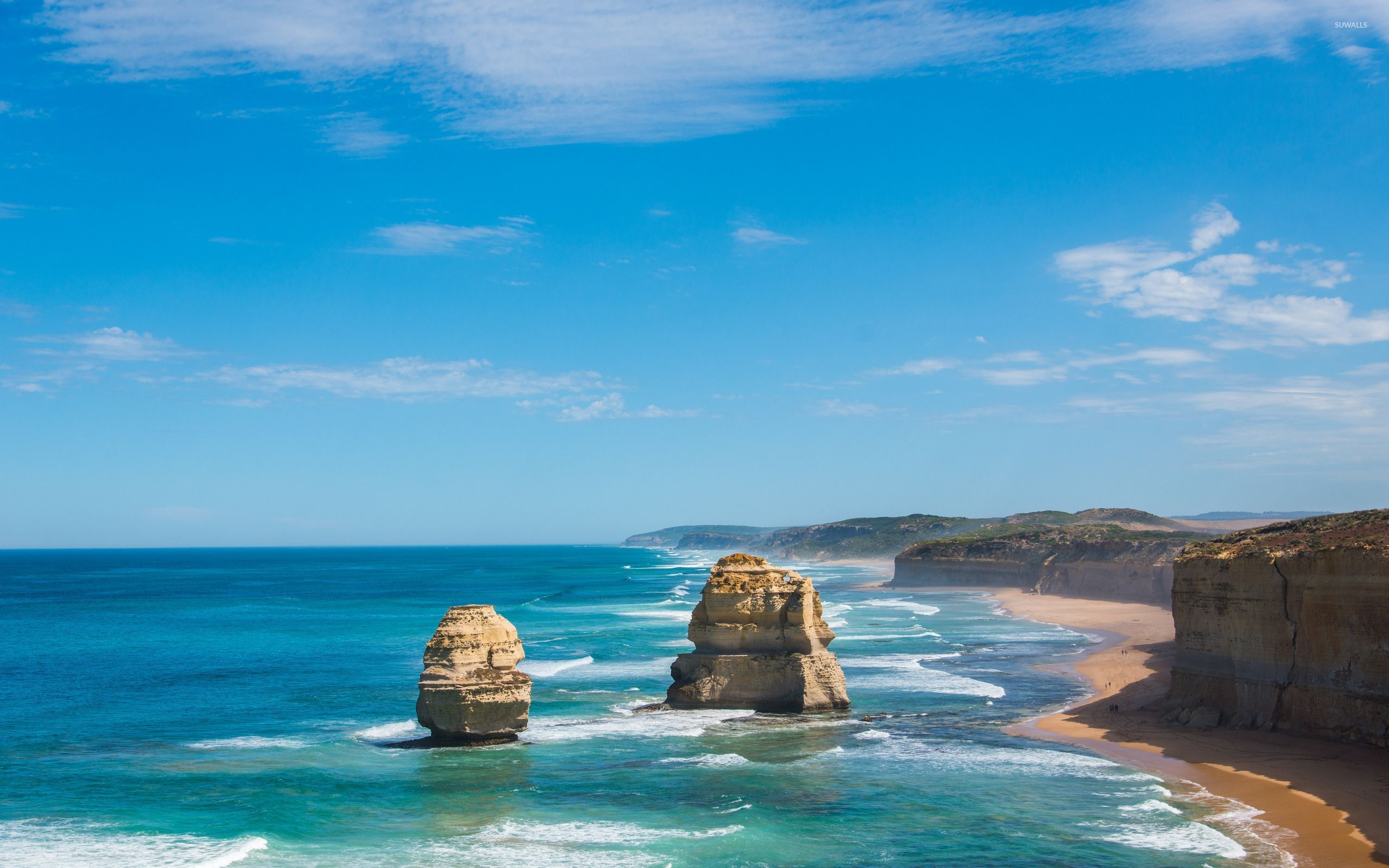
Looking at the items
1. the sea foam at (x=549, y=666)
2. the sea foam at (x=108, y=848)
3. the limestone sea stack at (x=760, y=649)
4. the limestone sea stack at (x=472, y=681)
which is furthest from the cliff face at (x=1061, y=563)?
the sea foam at (x=108, y=848)

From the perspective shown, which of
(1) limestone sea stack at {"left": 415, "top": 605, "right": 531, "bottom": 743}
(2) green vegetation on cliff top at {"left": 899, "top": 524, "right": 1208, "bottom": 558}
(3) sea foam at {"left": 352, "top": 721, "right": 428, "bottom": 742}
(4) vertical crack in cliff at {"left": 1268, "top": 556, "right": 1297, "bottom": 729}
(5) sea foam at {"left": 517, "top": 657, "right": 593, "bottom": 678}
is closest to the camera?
(4) vertical crack in cliff at {"left": 1268, "top": 556, "right": 1297, "bottom": 729}

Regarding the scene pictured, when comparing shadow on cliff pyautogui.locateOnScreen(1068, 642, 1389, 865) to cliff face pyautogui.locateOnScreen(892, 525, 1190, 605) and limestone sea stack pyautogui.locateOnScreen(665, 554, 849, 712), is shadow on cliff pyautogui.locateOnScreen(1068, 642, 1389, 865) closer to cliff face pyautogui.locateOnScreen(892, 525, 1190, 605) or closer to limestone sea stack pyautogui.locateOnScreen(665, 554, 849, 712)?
limestone sea stack pyautogui.locateOnScreen(665, 554, 849, 712)

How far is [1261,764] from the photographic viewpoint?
80.4 feet

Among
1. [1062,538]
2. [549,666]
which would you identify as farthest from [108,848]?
[1062,538]

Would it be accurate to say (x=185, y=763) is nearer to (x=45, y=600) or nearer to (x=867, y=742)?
(x=867, y=742)

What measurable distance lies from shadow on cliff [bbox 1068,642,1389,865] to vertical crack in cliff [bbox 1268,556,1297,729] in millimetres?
546

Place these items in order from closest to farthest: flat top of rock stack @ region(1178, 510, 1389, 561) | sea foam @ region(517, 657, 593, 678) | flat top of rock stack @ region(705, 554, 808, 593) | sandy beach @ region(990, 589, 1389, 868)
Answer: sandy beach @ region(990, 589, 1389, 868)
flat top of rock stack @ region(1178, 510, 1389, 561)
flat top of rock stack @ region(705, 554, 808, 593)
sea foam @ region(517, 657, 593, 678)

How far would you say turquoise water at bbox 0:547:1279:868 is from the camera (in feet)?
63.9

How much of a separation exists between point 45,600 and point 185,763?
284ft

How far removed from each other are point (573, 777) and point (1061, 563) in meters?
76.7

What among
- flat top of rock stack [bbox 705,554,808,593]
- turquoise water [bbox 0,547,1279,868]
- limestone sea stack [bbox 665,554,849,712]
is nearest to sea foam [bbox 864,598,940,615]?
turquoise water [bbox 0,547,1279,868]

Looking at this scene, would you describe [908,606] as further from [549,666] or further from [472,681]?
[472,681]

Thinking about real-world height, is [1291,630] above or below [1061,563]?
above

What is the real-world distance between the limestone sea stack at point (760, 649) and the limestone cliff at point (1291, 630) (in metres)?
10.5
